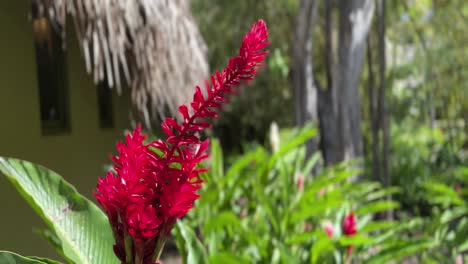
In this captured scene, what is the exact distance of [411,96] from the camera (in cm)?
1311

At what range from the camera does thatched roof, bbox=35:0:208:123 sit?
302cm

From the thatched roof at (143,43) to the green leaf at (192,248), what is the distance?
1.82 m

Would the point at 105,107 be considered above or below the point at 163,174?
above

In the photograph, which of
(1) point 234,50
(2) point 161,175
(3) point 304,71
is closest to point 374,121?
(3) point 304,71

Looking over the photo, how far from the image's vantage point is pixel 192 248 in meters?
1.13

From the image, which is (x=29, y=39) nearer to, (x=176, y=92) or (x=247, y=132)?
(x=176, y=92)

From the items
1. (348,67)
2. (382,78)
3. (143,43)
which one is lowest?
(382,78)

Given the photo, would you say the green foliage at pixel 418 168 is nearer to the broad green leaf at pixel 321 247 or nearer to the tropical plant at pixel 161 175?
the broad green leaf at pixel 321 247

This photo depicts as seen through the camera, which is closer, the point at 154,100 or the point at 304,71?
the point at 154,100

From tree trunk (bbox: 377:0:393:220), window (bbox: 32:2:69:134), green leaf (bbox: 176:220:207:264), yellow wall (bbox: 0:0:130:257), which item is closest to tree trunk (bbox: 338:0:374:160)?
tree trunk (bbox: 377:0:393:220)

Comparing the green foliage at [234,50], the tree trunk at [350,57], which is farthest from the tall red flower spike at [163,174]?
the green foliage at [234,50]

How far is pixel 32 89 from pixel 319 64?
716cm

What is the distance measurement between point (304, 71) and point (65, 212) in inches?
191

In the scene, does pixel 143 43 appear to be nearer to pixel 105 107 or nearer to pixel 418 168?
pixel 105 107
